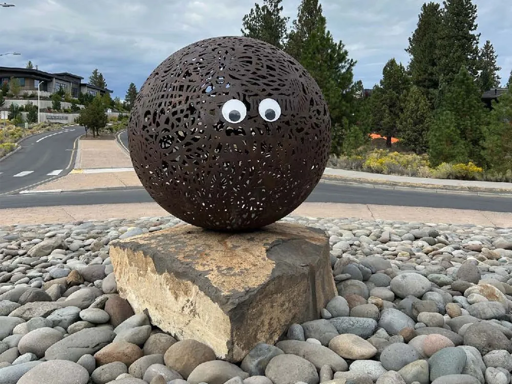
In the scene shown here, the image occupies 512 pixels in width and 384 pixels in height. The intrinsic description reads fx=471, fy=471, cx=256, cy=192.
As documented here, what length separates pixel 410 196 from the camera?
45.5ft

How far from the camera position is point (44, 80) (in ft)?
307

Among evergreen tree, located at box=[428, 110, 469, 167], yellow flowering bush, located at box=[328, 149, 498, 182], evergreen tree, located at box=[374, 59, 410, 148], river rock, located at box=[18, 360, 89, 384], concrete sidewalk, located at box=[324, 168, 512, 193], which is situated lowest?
river rock, located at box=[18, 360, 89, 384]

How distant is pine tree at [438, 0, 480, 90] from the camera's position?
108ft

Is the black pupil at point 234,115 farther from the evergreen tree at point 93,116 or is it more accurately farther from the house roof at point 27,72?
the house roof at point 27,72

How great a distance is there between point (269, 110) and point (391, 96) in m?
31.1

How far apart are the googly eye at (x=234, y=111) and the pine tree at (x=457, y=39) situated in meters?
32.9

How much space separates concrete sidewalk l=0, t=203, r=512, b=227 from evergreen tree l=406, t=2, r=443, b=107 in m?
23.9

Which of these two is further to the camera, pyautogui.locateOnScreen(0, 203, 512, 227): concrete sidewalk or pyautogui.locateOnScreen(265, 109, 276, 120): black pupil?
pyautogui.locateOnScreen(0, 203, 512, 227): concrete sidewalk

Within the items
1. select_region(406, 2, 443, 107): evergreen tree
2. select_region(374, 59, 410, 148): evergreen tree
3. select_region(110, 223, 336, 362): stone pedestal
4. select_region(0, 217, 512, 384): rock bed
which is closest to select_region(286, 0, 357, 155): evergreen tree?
select_region(374, 59, 410, 148): evergreen tree

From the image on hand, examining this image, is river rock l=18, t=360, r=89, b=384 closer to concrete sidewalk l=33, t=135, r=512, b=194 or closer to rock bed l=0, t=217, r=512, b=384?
rock bed l=0, t=217, r=512, b=384

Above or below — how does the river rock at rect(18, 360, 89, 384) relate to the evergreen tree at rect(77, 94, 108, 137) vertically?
below

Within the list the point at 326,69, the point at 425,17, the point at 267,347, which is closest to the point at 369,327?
the point at 267,347

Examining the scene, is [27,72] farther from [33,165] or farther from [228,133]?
[228,133]

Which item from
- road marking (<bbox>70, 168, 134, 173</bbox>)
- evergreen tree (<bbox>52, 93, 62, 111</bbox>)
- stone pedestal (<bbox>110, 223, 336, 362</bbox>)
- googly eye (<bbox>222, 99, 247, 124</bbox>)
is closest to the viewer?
stone pedestal (<bbox>110, 223, 336, 362</bbox>)
